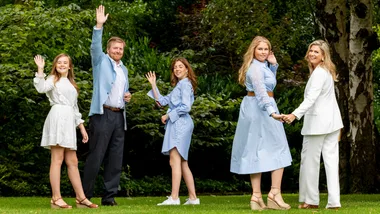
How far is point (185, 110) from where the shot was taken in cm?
1288

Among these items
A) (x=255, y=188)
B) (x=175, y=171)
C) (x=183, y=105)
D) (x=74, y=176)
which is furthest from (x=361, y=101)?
(x=74, y=176)

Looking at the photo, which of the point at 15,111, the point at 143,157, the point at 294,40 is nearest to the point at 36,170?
the point at 15,111

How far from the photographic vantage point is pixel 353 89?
17.8 meters

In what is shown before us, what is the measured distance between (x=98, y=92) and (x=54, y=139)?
0.89m

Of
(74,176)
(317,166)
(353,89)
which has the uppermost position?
(353,89)

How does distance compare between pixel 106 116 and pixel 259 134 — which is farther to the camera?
pixel 106 116

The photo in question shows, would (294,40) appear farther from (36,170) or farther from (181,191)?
(36,170)

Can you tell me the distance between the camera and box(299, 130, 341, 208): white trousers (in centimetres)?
1126

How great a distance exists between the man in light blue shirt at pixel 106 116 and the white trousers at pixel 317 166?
8.20 ft

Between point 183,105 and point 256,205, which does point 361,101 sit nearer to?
point 183,105

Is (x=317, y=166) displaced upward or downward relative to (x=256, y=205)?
upward

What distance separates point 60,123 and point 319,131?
3.15 m

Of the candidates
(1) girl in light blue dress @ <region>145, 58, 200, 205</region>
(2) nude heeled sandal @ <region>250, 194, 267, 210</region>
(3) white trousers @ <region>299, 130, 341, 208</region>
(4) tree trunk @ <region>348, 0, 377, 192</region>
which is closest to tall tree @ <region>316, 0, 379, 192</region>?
(4) tree trunk @ <region>348, 0, 377, 192</region>

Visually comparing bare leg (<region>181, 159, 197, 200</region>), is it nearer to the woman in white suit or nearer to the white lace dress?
the white lace dress
